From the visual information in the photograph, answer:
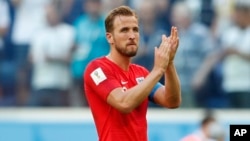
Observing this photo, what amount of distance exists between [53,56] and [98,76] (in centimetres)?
510

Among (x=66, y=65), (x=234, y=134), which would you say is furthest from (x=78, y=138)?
(x=234, y=134)

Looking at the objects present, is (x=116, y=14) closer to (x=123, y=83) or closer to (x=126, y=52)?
(x=126, y=52)

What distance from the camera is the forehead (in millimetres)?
6715

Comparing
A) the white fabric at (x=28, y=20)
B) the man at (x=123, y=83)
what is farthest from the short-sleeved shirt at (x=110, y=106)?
the white fabric at (x=28, y=20)

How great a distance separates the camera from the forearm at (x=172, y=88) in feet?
21.8

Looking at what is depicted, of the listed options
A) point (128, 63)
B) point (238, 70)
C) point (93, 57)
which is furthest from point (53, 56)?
point (128, 63)

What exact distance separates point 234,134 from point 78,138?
3.87 metres

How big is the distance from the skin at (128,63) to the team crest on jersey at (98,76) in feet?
0.49

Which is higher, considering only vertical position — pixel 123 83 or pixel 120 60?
pixel 120 60

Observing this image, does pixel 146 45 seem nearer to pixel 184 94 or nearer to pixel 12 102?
pixel 184 94

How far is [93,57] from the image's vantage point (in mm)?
11555

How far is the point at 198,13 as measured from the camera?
39.2ft

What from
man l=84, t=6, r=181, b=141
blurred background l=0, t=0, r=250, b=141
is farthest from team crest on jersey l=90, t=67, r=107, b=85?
blurred background l=0, t=0, r=250, b=141

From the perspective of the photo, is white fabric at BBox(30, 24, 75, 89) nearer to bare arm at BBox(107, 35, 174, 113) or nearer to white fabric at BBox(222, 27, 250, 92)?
white fabric at BBox(222, 27, 250, 92)
